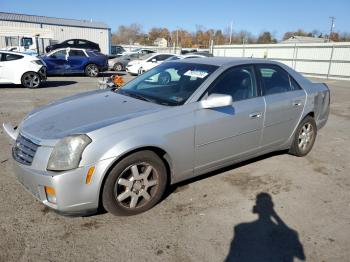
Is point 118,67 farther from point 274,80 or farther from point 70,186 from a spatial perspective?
point 70,186

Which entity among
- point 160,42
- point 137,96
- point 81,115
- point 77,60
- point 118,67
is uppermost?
point 160,42

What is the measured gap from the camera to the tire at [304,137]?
197 inches

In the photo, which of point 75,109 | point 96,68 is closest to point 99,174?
point 75,109

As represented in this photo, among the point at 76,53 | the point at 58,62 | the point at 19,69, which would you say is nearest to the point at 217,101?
the point at 19,69

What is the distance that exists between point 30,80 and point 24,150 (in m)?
10.4

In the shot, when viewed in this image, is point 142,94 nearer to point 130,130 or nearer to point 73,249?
point 130,130

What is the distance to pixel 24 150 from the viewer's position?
10.2ft

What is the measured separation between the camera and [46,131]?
3123 mm

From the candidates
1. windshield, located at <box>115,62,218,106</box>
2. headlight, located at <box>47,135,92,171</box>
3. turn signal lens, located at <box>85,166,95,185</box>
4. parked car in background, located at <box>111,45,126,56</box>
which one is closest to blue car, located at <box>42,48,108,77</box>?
windshield, located at <box>115,62,218,106</box>

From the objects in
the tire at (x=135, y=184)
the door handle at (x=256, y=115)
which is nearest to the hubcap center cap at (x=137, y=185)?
the tire at (x=135, y=184)

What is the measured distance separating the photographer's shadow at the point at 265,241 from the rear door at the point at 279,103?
1355 millimetres

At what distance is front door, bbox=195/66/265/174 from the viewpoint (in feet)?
11.9

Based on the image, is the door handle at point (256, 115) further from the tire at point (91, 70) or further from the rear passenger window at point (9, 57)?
the tire at point (91, 70)

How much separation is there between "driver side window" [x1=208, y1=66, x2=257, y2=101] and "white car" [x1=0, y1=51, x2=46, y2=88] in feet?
34.1
